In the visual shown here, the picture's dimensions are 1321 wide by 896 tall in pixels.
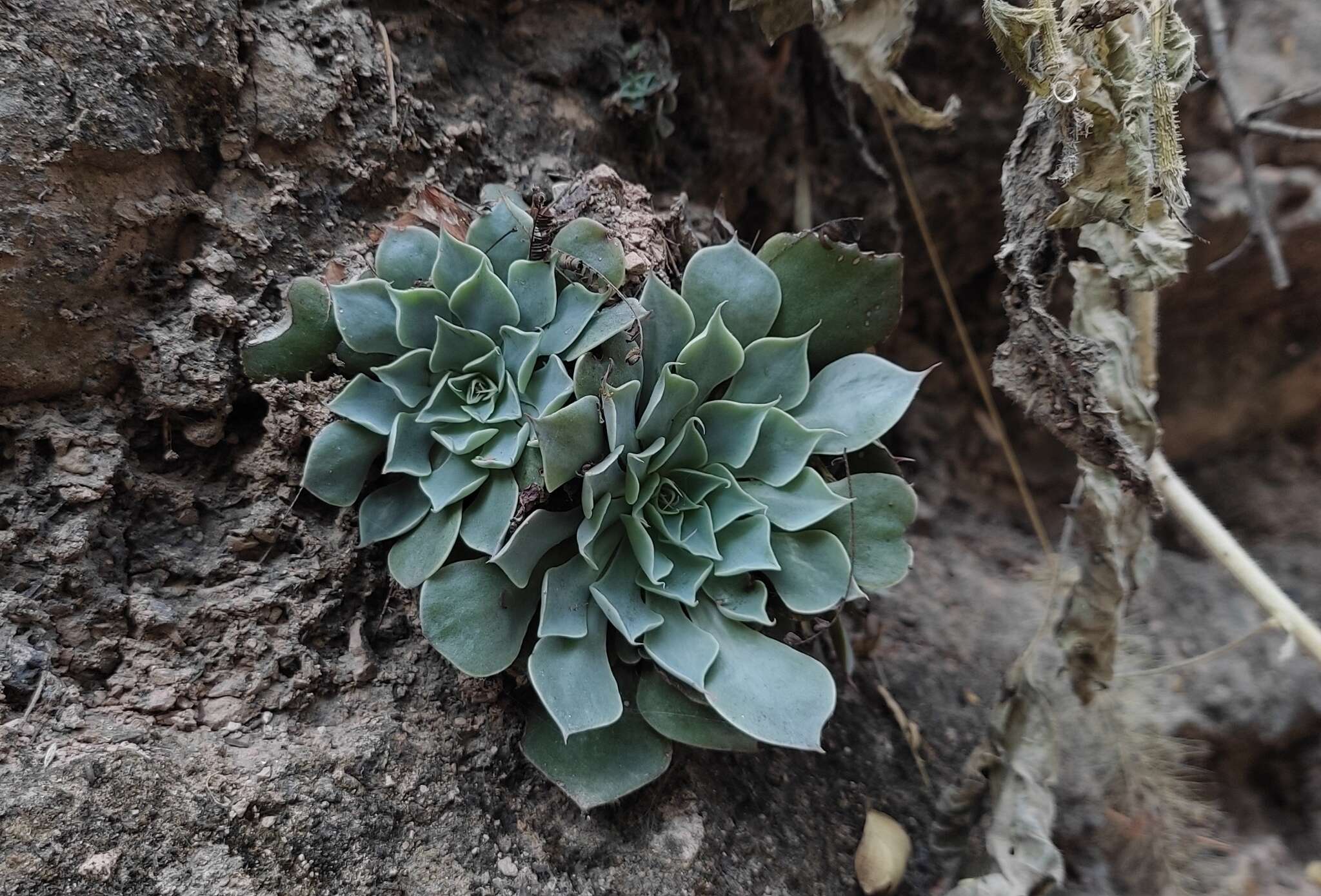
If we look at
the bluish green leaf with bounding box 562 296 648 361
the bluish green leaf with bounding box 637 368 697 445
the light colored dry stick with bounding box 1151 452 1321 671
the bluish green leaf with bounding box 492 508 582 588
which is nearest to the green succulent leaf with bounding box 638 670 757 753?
the bluish green leaf with bounding box 492 508 582 588

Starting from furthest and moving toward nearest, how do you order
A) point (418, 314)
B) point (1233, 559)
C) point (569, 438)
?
point (1233, 559)
point (418, 314)
point (569, 438)

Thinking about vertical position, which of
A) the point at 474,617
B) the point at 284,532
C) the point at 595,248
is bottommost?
the point at 284,532

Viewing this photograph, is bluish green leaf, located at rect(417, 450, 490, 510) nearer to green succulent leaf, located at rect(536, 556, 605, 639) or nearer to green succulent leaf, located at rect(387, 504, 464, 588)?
green succulent leaf, located at rect(387, 504, 464, 588)

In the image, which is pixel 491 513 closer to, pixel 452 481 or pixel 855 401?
pixel 452 481

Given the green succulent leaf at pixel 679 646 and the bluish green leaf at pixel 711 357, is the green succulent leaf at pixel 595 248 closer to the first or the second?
the bluish green leaf at pixel 711 357

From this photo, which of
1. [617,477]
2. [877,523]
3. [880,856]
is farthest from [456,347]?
[880,856]

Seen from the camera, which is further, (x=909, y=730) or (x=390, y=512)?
(x=909, y=730)

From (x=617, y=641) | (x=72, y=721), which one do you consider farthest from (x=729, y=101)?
(x=72, y=721)
